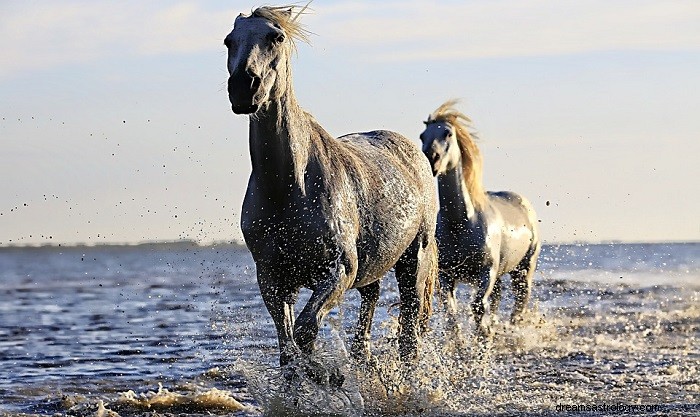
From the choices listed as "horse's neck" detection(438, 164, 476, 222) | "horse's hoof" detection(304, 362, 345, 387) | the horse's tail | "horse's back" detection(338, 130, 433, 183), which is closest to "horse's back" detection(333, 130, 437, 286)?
"horse's back" detection(338, 130, 433, 183)

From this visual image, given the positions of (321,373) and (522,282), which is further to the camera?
(522,282)

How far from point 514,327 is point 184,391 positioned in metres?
5.39

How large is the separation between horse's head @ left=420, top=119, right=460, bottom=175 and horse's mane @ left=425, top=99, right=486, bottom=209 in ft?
0.30

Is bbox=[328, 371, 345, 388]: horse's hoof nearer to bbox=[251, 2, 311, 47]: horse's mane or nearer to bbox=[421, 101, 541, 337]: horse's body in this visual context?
bbox=[251, 2, 311, 47]: horse's mane

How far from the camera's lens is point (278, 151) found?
19.4 ft

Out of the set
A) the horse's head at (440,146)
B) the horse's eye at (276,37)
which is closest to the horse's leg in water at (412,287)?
the horse's eye at (276,37)

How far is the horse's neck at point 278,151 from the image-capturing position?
5875 mm

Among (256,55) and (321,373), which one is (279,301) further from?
(256,55)

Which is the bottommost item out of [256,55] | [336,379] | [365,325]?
[365,325]

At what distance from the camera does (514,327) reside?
1205cm

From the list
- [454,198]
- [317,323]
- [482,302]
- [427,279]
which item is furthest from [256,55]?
[454,198]

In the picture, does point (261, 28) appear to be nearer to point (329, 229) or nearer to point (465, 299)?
point (329, 229)

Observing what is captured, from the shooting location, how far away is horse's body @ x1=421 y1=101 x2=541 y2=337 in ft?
34.8

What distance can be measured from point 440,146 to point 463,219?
77cm
